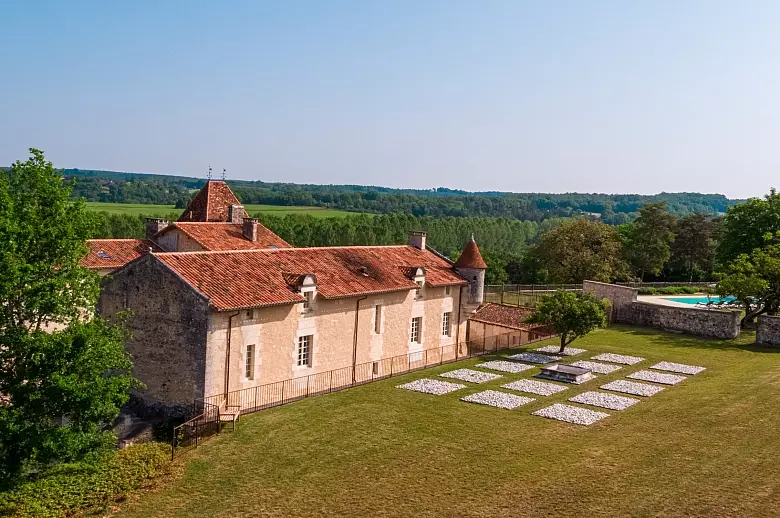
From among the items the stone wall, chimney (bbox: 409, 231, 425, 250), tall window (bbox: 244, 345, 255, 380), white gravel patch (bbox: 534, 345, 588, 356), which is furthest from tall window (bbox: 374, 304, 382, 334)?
white gravel patch (bbox: 534, 345, 588, 356)

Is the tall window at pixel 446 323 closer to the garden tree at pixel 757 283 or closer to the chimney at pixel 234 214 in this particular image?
the chimney at pixel 234 214

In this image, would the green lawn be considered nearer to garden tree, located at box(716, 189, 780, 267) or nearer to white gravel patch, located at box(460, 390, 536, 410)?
white gravel patch, located at box(460, 390, 536, 410)

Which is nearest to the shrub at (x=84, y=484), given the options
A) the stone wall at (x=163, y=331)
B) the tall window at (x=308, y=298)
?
the stone wall at (x=163, y=331)

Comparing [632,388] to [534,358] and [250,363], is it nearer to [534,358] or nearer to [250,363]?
[534,358]

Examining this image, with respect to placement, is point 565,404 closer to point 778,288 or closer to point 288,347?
point 288,347

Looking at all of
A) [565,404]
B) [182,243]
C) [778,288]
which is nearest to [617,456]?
[565,404]

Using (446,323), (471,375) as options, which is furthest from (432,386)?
(446,323)

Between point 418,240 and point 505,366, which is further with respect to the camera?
point 418,240
